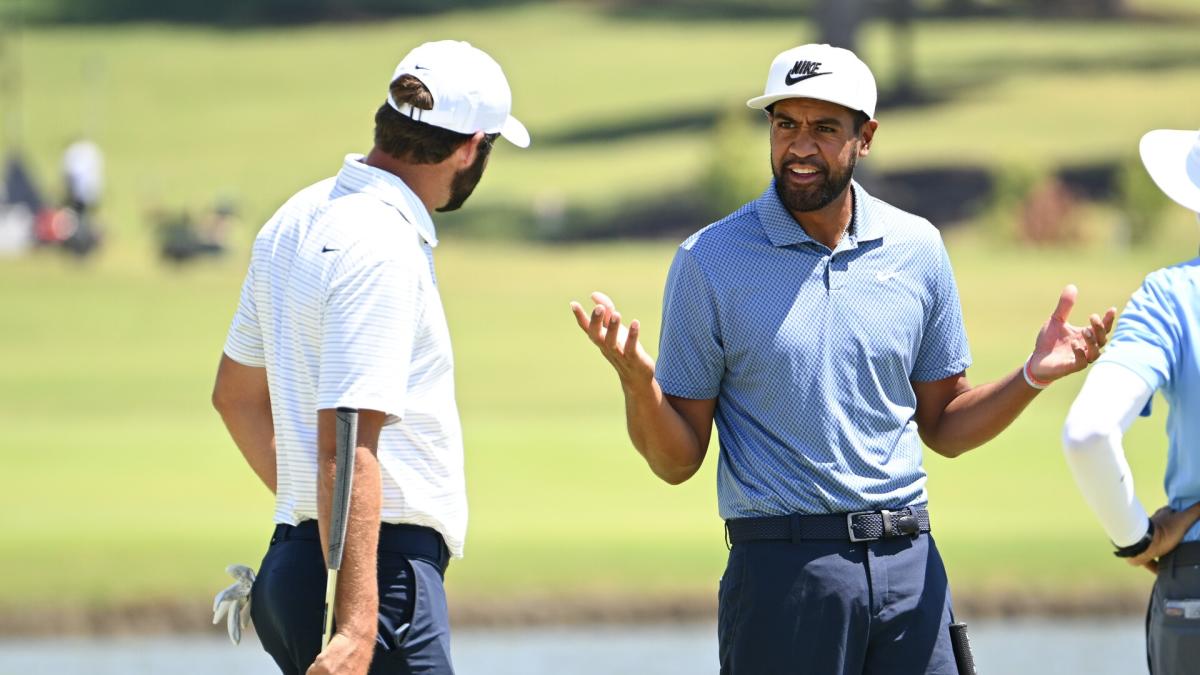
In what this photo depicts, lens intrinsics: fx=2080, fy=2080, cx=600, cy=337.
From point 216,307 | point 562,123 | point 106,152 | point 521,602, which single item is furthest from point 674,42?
point 521,602

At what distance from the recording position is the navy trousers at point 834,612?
14.7 ft

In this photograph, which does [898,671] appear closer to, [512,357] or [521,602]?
[521,602]

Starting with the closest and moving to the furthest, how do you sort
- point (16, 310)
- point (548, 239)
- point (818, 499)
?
point (818, 499) < point (16, 310) < point (548, 239)

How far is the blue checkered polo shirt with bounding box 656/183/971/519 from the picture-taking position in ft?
14.9

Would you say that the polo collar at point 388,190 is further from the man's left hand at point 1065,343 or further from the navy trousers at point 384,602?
the man's left hand at point 1065,343

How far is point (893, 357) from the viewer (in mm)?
4609

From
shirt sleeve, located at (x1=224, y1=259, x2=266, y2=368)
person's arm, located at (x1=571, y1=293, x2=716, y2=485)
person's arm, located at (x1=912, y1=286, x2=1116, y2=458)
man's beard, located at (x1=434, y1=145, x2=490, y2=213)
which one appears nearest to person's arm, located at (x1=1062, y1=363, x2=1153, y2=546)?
person's arm, located at (x1=912, y1=286, x2=1116, y2=458)

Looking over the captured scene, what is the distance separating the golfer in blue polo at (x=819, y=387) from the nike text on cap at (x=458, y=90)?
534 mm

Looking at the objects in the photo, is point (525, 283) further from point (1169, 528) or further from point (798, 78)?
point (1169, 528)

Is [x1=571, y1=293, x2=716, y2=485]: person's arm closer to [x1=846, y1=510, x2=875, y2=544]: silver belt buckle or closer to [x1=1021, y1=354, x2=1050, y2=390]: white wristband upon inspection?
[x1=846, y1=510, x2=875, y2=544]: silver belt buckle

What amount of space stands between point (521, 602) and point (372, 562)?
913 centimetres

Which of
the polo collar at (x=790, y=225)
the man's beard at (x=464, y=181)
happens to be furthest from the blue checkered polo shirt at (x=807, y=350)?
the man's beard at (x=464, y=181)

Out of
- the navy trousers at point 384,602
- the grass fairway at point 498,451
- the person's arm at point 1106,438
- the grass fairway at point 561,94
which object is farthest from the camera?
the grass fairway at point 561,94

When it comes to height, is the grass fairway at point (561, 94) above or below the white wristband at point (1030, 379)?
above
